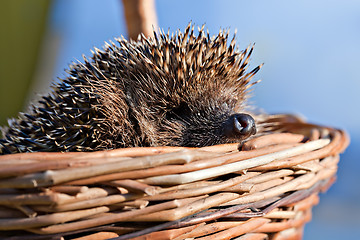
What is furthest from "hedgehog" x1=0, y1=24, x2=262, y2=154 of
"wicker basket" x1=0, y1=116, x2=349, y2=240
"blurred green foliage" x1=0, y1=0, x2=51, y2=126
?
"blurred green foliage" x1=0, y1=0, x2=51, y2=126

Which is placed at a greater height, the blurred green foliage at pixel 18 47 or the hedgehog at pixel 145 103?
the blurred green foliage at pixel 18 47

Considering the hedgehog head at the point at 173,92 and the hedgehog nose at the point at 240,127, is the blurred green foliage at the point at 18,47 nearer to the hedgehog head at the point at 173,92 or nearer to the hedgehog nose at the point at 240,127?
the hedgehog head at the point at 173,92

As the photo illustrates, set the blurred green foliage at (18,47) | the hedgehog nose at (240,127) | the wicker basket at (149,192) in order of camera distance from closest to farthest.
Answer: the wicker basket at (149,192) → the hedgehog nose at (240,127) → the blurred green foliage at (18,47)

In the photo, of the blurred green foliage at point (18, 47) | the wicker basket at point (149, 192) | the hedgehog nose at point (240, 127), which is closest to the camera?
the wicker basket at point (149, 192)

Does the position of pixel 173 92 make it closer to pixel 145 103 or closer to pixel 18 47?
pixel 145 103

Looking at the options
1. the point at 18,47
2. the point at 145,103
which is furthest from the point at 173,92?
the point at 18,47

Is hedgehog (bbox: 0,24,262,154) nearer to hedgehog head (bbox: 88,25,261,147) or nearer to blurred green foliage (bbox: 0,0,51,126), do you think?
hedgehog head (bbox: 88,25,261,147)

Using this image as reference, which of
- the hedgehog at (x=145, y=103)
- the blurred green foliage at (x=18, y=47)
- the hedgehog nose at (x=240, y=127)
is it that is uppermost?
the blurred green foliage at (x=18, y=47)

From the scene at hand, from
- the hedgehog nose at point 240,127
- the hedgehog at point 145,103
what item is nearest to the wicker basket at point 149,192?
the hedgehog nose at point 240,127
